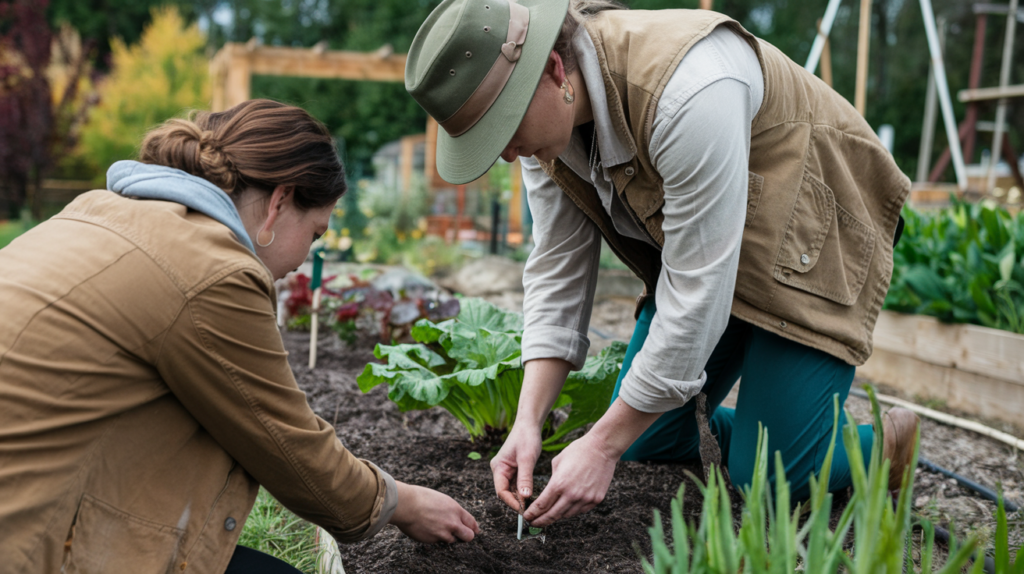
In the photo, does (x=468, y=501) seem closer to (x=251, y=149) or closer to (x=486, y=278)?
(x=251, y=149)

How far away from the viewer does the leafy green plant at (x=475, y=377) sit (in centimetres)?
214

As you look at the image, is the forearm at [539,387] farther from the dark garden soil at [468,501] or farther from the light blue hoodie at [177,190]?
the light blue hoodie at [177,190]

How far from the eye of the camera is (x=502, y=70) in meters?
1.50

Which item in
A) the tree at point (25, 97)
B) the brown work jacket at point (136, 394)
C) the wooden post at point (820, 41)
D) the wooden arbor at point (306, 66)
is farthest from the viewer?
the tree at point (25, 97)

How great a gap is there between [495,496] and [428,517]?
22.5 inches

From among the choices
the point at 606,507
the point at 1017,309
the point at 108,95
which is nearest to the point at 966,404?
the point at 1017,309

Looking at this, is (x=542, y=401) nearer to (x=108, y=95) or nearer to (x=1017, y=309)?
(x=1017, y=309)

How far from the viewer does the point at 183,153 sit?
1312 mm

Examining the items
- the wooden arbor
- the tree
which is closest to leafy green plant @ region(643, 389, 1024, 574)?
the wooden arbor

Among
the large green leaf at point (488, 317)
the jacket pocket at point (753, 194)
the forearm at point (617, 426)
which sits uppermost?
the jacket pocket at point (753, 194)

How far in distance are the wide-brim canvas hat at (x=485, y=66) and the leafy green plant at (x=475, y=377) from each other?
2.55 ft

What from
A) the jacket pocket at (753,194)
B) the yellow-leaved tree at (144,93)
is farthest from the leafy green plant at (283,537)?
the yellow-leaved tree at (144,93)

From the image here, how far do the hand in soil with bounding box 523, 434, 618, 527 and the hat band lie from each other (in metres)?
0.76

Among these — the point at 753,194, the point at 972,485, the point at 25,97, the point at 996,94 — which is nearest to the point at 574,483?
the point at 753,194
